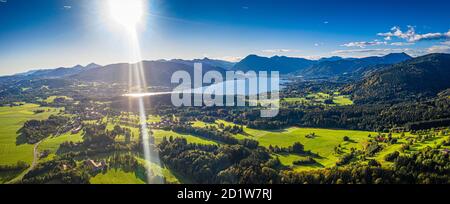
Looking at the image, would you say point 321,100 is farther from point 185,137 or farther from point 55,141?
point 55,141

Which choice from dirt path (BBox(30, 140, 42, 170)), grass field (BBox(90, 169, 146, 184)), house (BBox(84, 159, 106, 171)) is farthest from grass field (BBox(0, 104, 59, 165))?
grass field (BBox(90, 169, 146, 184))

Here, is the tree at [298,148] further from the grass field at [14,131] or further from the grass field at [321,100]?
the grass field at [321,100]

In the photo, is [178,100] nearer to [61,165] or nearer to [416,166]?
[61,165]

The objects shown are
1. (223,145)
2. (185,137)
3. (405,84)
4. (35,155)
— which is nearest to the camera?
(35,155)

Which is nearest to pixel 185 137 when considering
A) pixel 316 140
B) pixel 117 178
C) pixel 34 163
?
pixel 117 178

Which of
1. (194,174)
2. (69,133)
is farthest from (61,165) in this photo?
(69,133)

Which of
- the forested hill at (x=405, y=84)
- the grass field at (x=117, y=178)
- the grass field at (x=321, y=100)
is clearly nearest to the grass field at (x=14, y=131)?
the grass field at (x=117, y=178)

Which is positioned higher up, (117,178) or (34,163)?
(34,163)
